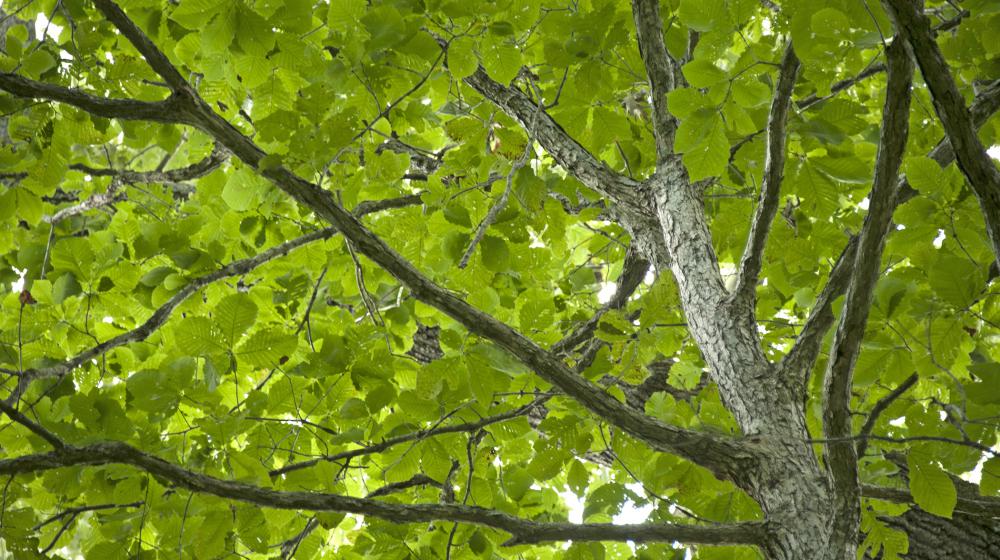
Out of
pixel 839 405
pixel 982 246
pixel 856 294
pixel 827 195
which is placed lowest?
pixel 839 405

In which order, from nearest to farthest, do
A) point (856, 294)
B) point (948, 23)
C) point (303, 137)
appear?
point (856, 294) < point (303, 137) < point (948, 23)

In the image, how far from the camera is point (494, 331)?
1609 mm

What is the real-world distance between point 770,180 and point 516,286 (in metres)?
1.17

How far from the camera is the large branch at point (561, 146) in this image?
2.17 metres

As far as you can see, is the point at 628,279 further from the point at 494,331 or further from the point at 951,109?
the point at 951,109

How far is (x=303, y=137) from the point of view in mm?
1620

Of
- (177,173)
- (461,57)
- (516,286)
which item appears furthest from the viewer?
(177,173)

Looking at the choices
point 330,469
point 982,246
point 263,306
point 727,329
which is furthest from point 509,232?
point 982,246

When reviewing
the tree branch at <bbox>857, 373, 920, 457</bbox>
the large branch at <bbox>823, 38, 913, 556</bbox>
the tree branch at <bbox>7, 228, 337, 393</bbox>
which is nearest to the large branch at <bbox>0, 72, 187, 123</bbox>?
the tree branch at <bbox>7, 228, 337, 393</bbox>

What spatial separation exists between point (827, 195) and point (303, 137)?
1394 mm

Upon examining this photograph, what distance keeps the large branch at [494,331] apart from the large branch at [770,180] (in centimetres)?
44

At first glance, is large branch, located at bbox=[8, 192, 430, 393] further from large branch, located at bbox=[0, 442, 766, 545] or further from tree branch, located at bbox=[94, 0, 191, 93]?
tree branch, located at bbox=[94, 0, 191, 93]

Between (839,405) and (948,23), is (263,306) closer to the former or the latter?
(839,405)

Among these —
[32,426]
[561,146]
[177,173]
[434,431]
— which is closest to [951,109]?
[561,146]
